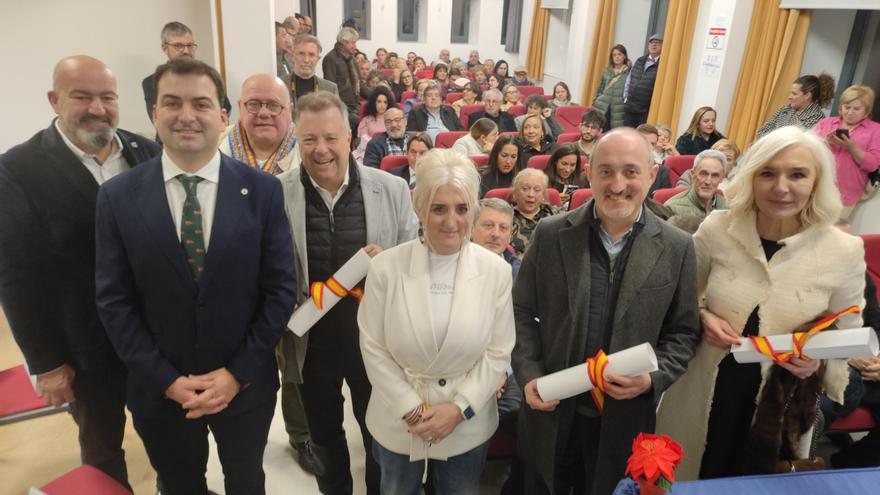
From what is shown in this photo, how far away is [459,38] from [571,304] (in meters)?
14.2

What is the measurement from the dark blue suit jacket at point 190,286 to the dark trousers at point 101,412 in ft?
0.98

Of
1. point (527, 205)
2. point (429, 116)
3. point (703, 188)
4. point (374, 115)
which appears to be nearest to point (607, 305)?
point (527, 205)

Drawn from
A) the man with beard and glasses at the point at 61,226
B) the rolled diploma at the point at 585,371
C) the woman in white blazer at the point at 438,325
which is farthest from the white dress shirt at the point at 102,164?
the rolled diploma at the point at 585,371

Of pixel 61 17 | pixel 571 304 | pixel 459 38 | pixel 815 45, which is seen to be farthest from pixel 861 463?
pixel 459 38

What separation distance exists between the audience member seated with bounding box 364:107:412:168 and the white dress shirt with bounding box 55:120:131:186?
2900 mm

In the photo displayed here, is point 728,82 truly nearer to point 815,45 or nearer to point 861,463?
point 815,45

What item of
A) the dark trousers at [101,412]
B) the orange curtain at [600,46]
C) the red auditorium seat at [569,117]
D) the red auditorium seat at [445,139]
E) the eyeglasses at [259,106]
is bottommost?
the dark trousers at [101,412]

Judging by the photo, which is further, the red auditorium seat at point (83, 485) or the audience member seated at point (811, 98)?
the audience member seated at point (811, 98)

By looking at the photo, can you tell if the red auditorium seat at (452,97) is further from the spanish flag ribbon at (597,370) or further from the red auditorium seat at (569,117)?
the spanish flag ribbon at (597,370)

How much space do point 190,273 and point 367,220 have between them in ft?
1.85

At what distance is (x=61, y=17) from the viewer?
395 cm

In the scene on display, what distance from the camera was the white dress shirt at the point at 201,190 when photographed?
1420mm

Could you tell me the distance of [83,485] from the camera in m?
1.31

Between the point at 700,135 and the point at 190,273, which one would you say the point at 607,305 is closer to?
the point at 190,273
